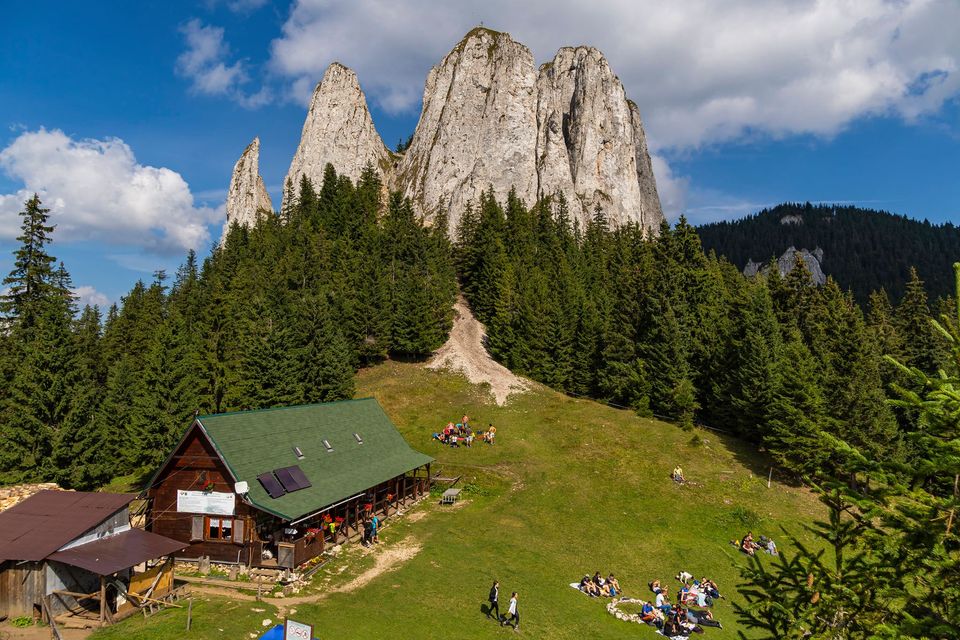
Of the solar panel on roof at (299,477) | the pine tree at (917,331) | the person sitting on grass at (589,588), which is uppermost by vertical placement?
the pine tree at (917,331)

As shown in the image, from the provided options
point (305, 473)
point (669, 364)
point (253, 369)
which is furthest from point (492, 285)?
point (305, 473)

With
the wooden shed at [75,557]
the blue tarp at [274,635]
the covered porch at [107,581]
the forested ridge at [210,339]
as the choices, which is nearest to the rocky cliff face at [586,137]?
the forested ridge at [210,339]

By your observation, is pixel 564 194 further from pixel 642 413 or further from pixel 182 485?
pixel 182 485

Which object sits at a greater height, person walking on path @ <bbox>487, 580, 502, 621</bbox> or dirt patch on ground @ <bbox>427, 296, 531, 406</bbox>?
dirt patch on ground @ <bbox>427, 296, 531, 406</bbox>

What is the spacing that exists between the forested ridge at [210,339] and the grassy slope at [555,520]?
34.8ft

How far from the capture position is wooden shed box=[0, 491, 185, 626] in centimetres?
1762

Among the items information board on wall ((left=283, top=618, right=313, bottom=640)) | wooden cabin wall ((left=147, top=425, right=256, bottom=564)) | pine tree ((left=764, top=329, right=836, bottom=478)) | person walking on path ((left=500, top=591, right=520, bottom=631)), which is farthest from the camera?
pine tree ((left=764, top=329, right=836, bottom=478))

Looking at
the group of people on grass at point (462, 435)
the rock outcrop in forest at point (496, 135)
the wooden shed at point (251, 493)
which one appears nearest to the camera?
the wooden shed at point (251, 493)

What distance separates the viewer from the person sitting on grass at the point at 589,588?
80.2 ft

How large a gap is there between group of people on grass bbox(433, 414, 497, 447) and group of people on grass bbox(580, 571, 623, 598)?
75.6ft

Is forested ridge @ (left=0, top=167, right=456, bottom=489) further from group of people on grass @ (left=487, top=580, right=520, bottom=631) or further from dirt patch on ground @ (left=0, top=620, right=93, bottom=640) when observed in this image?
group of people on grass @ (left=487, top=580, right=520, bottom=631)

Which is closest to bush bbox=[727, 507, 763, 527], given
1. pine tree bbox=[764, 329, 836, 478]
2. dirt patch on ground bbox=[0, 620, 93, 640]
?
pine tree bbox=[764, 329, 836, 478]

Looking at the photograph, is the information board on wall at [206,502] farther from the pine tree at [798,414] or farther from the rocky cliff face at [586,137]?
the rocky cliff face at [586,137]

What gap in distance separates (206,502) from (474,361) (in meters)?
45.9
